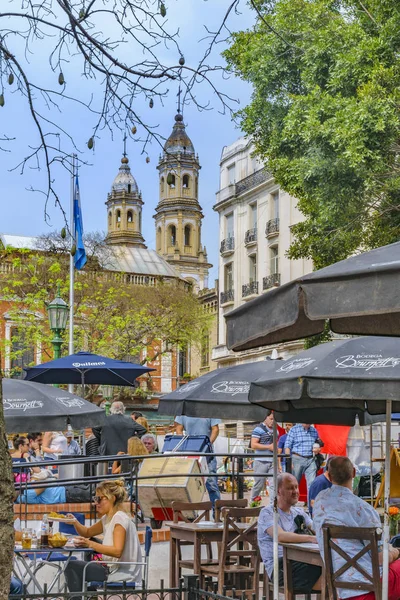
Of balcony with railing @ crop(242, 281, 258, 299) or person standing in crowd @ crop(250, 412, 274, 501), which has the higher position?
balcony with railing @ crop(242, 281, 258, 299)

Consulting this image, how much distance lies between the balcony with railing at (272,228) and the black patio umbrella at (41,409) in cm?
3813

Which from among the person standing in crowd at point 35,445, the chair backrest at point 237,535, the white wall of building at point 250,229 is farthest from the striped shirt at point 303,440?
the white wall of building at point 250,229

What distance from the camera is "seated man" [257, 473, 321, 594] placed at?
7.62m

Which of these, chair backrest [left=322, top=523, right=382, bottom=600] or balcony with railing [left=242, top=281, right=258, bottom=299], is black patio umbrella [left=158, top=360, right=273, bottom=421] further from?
balcony with railing [left=242, top=281, right=258, bottom=299]

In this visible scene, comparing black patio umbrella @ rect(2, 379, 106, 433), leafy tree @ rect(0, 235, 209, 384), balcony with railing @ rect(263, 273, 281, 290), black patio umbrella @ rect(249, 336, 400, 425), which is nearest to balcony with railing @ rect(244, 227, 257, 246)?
balcony with railing @ rect(263, 273, 281, 290)

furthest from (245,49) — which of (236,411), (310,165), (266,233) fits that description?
(266,233)

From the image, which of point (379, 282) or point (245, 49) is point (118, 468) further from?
point (245, 49)

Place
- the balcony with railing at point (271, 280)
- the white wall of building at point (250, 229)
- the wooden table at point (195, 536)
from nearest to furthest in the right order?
the wooden table at point (195, 536), the white wall of building at point (250, 229), the balcony with railing at point (271, 280)

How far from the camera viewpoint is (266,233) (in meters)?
50.5

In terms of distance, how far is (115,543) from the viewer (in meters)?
8.03

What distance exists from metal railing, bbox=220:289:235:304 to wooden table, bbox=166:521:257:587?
44872 millimetres

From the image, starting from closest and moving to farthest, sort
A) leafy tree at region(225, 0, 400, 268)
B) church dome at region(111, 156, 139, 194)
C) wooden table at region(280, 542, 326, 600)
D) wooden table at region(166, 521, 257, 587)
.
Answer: wooden table at region(280, 542, 326, 600), wooden table at region(166, 521, 257, 587), leafy tree at region(225, 0, 400, 268), church dome at region(111, 156, 139, 194)

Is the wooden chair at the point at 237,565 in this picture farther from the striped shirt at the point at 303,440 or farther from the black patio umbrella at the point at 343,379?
the striped shirt at the point at 303,440

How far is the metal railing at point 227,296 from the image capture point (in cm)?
5442
